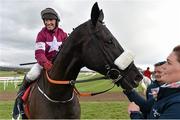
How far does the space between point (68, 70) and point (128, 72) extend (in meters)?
1.05

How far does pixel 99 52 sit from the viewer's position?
5.27 metres

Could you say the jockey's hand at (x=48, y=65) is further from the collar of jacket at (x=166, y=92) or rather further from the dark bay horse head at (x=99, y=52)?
the collar of jacket at (x=166, y=92)

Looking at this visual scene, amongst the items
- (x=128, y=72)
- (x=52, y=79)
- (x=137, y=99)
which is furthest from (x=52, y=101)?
(x=137, y=99)

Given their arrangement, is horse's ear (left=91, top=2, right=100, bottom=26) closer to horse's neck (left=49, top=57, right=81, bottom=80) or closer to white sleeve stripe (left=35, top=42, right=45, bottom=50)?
horse's neck (left=49, top=57, right=81, bottom=80)

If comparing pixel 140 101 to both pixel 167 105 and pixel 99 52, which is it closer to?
pixel 167 105

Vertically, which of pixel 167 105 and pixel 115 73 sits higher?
pixel 115 73

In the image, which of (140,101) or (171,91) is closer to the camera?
(171,91)

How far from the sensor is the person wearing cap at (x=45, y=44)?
21.0 feet

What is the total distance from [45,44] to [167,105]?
359cm

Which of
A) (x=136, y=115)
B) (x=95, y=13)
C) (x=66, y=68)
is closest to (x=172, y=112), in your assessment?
(x=136, y=115)

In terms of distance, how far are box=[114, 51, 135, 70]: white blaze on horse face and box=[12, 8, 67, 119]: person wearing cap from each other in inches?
63.4

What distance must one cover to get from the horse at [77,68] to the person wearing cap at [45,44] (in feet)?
1.03

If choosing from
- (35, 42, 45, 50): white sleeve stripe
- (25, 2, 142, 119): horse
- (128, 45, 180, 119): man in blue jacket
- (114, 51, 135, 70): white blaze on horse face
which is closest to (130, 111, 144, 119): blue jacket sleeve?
(128, 45, 180, 119): man in blue jacket

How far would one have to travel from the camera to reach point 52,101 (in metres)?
5.83
